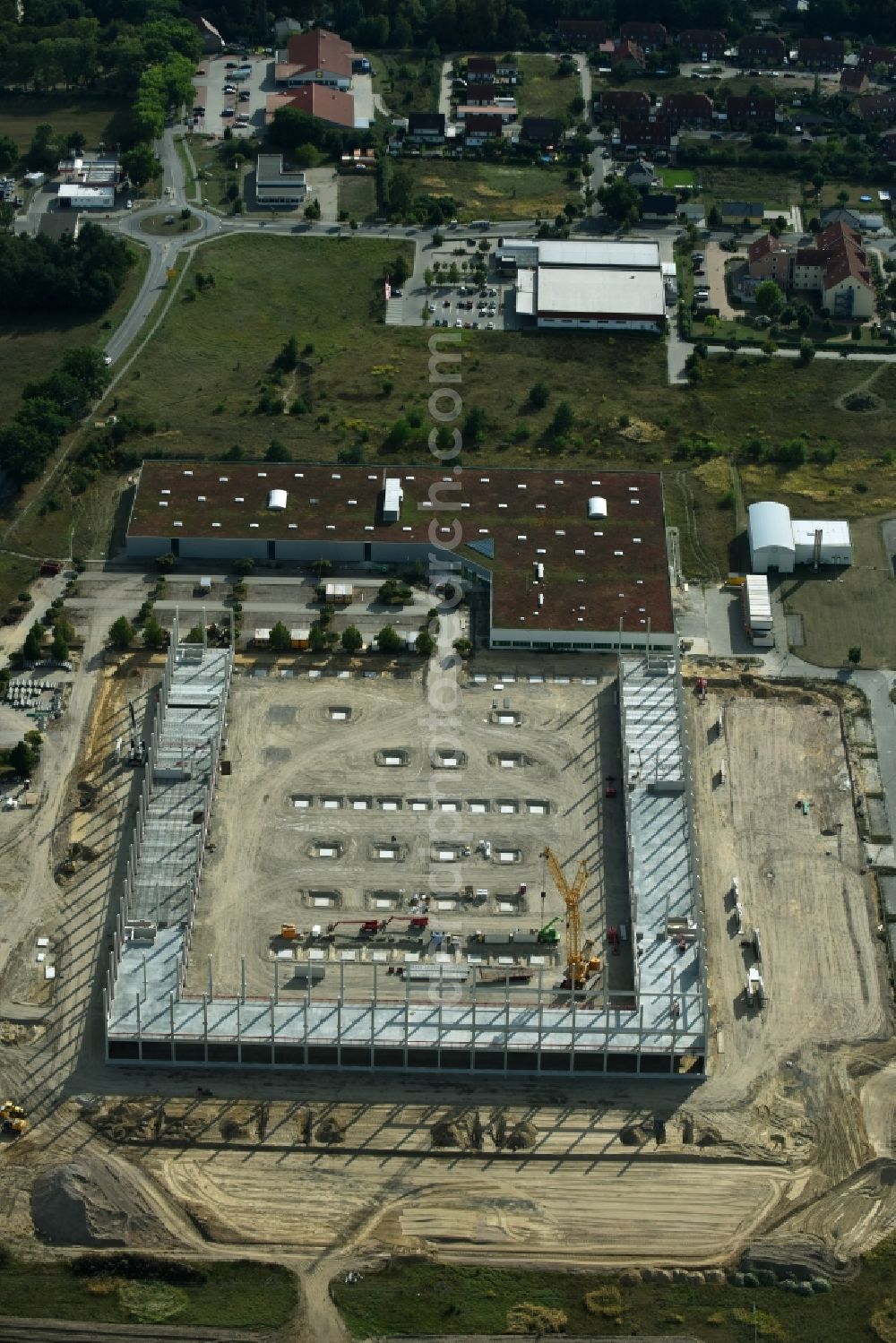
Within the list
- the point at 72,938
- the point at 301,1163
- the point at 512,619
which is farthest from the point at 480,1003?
the point at 512,619

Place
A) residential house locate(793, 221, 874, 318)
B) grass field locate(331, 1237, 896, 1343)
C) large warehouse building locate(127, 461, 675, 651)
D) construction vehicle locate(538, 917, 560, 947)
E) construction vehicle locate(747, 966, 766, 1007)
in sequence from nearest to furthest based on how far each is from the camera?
grass field locate(331, 1237, 896, 1343) < construction vehicle locate(747, 966, 766, 1007) < construction vehicle locate(538, 917, 560, 947) < large warehouse building locate(127, 461, 675, 651) < residential house locate(793, 221, 874, 318)

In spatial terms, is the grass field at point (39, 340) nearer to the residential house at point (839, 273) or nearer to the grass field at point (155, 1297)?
the residential house at point (839, 273)

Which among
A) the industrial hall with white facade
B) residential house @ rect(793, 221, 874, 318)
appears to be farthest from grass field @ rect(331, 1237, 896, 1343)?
residential house @ rect(793, 221, 874, 318)

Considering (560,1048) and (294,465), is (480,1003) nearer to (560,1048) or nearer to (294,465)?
(560,1048)

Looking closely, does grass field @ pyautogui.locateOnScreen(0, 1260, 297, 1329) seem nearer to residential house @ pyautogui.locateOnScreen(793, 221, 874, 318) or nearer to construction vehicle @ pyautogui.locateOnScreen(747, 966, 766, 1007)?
construction vehicle @ pyautogui.locateOnScreen(747, 966, 766, 1007)

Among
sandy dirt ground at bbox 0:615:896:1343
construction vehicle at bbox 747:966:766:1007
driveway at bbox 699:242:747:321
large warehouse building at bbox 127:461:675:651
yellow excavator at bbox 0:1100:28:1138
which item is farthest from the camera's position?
driveway at bbox 699:242:747:321

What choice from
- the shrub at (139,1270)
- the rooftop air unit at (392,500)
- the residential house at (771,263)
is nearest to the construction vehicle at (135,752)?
the rooftop air unit at (392,500)
